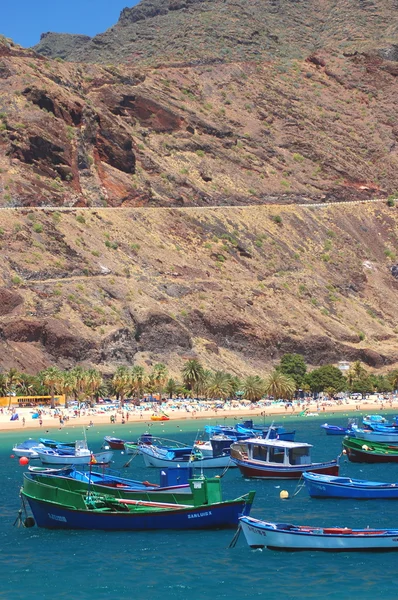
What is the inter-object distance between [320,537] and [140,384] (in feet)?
284

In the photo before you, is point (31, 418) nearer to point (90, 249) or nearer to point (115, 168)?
point (90, 249)

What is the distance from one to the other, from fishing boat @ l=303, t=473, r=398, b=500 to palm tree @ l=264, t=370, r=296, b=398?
80.8 metres

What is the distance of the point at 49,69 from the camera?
614 feet

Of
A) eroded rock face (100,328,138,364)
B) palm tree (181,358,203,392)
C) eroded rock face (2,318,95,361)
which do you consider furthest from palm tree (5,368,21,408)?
palm tree (181,358,203,392)

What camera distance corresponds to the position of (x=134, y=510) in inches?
1826

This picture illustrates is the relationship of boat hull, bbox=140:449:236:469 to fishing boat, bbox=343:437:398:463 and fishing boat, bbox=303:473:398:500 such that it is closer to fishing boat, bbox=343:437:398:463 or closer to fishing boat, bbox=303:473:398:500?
fishing boat, bbox=343:437:398:463

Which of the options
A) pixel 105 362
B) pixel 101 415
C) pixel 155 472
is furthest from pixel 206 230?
pixel 155 472

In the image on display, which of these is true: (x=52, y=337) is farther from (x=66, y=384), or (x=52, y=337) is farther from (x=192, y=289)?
(x=192, y=289)

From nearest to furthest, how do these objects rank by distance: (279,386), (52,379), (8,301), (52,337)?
(52,379), (52,337), (8,301), (279,386)

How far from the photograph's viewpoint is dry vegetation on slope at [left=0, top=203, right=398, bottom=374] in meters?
135

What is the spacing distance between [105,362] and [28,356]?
10.6m

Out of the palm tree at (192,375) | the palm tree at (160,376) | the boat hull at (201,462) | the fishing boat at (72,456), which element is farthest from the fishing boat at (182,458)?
the palm tree at (192,375)

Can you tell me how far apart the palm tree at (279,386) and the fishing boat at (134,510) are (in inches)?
3542

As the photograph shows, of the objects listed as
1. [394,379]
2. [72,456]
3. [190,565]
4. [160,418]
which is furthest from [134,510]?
[394,379]
